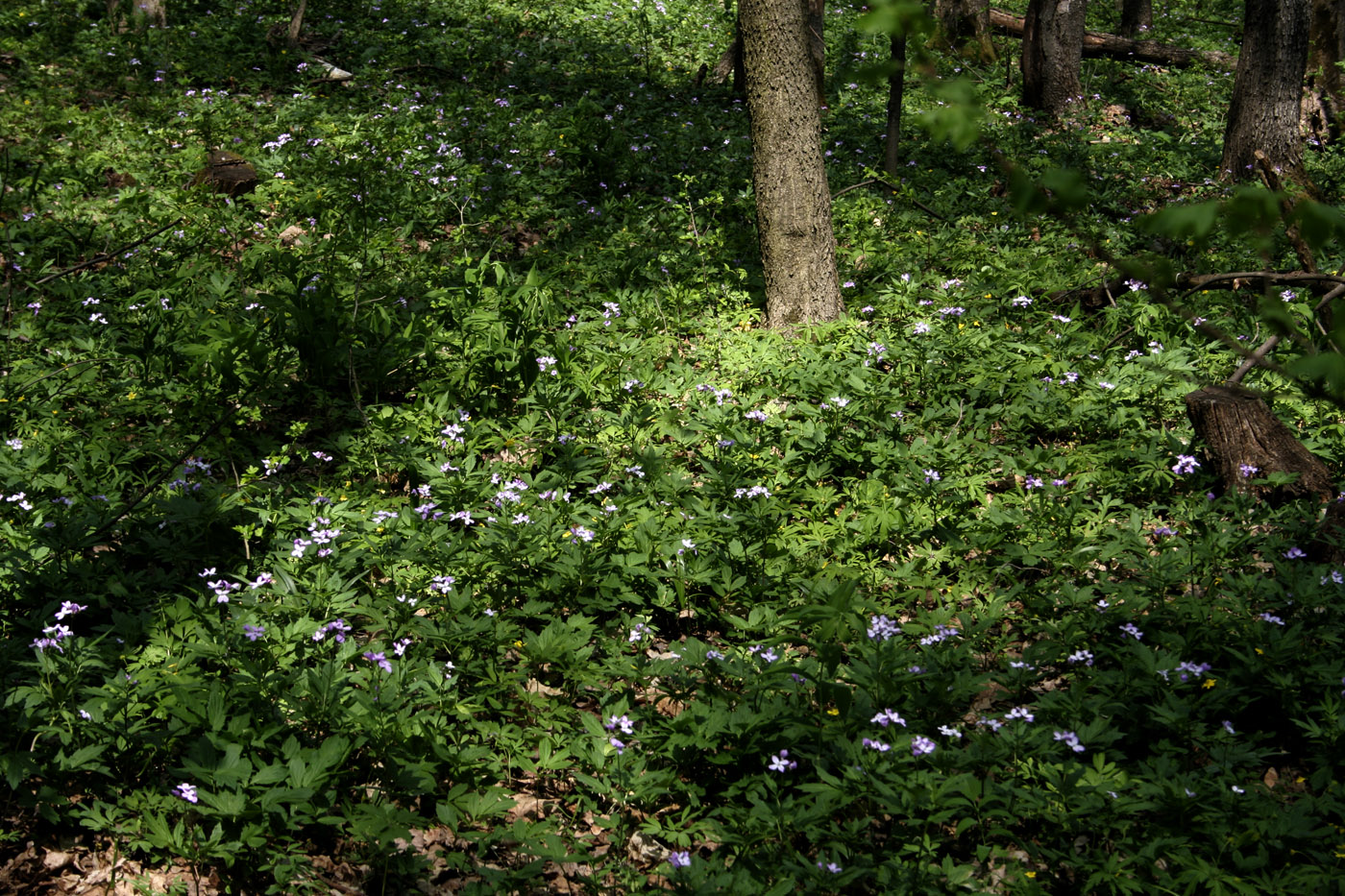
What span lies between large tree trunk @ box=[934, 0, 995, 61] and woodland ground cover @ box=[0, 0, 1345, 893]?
5008 millimetres

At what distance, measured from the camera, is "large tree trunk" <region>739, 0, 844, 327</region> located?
5.12 m

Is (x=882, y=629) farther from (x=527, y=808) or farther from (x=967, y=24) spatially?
(x=967, y=24)

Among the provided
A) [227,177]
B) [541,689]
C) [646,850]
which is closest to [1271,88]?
[541,689]

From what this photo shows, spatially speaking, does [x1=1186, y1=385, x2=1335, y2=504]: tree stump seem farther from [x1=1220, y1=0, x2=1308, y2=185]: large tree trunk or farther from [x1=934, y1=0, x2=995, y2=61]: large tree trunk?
[x1=934, y1=0, x2=995, y2=61]: large tree trunk

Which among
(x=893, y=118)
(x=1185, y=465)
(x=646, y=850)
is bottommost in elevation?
(x=646, y=850)

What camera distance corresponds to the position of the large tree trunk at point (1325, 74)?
873cm

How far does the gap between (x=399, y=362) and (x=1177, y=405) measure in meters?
4.10

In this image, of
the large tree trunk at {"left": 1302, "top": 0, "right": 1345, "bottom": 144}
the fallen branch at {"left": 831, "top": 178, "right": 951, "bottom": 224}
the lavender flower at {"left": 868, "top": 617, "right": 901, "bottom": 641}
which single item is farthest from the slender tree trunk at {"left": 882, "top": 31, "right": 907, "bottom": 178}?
the lavender flower at {"left": 868, "top": 617, "right": 901, "bottom": 641}

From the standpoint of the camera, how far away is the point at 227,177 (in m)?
6.98

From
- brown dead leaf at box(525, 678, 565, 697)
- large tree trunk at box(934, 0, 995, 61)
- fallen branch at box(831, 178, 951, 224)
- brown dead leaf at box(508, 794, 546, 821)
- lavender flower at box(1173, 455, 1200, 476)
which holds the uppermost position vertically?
large tree trunk at box(934, 0, 995, 61)

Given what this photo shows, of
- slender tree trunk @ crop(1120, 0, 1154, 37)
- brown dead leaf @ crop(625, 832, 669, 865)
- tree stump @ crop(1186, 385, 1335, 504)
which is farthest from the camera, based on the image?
slender tree trunk @ crop(1120, 0, 1154, 37)

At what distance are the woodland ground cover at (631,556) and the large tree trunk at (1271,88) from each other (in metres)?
0.72

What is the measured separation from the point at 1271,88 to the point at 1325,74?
2952 millimetres

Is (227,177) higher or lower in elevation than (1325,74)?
lower
